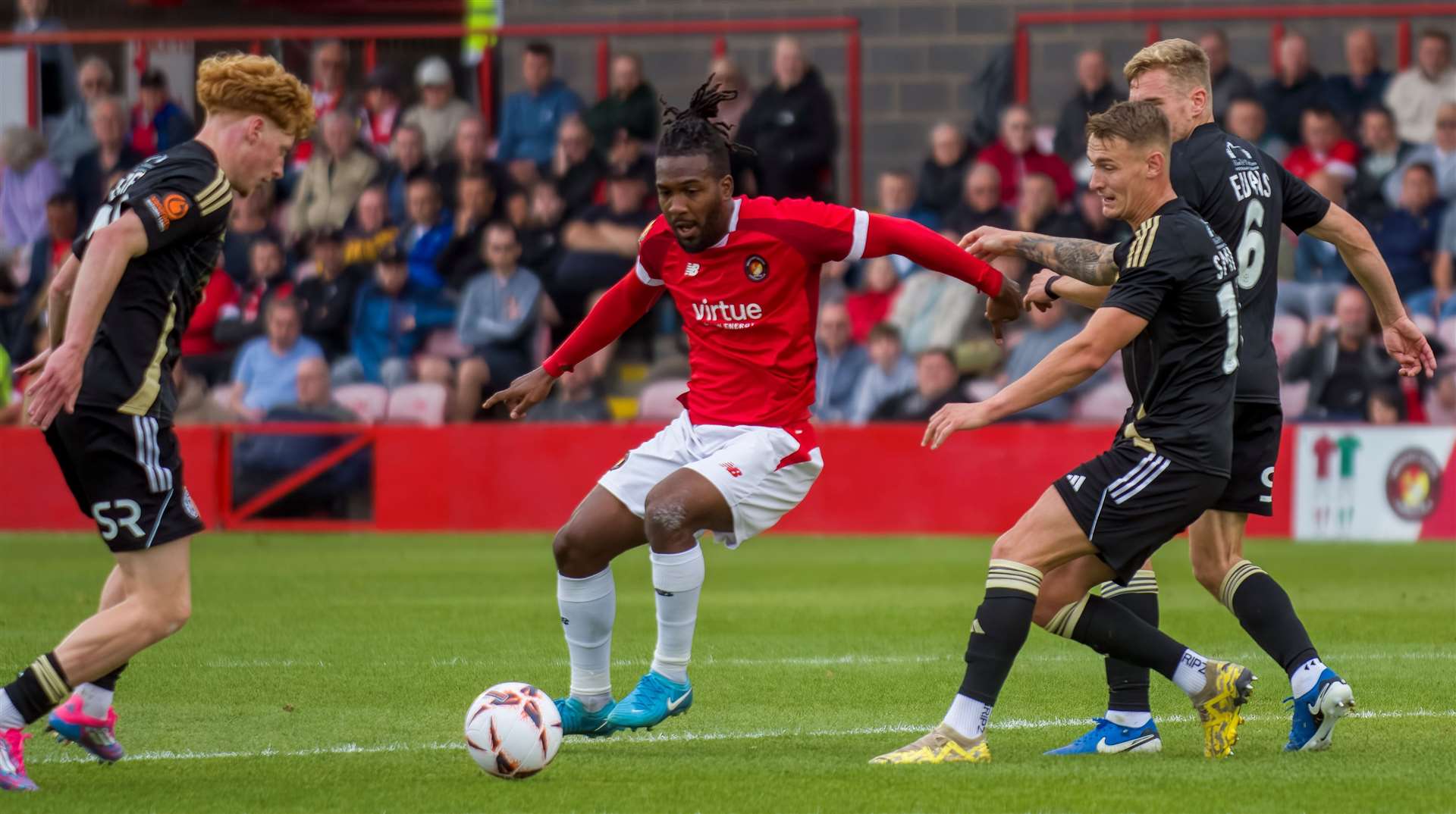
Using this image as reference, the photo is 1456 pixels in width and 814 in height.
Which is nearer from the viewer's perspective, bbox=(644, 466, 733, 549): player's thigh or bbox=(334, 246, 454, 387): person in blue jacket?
bbox=(644, 466, 733, 549): player's thigh

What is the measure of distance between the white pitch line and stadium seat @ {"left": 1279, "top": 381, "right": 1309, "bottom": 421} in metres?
8.46

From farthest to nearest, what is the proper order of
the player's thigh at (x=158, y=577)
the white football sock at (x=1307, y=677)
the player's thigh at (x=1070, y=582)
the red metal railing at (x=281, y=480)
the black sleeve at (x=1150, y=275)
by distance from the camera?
the red metal railing at (x=281, y=480), the white football sock at (x=1307, y=677), the player's thigh at (x=1070, y=582), the black sleeve at (x=1150, y=275), the player's thigh at (x=158, y=577)

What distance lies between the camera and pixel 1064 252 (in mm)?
6309

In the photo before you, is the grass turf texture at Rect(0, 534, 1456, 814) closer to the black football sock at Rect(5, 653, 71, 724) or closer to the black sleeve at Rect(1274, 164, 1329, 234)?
the black football sock at Rect(5, 653, 71, 724)

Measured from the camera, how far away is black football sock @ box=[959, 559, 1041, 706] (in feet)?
19.2

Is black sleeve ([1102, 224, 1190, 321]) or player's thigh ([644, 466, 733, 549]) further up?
black sleeve ([1102, 224, 1190, 321])

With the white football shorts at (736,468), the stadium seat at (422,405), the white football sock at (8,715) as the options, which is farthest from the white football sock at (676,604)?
the stadium seat at (422,405)

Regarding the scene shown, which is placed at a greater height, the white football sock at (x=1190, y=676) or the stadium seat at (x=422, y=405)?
the white football sock at (x=1190, y=676)

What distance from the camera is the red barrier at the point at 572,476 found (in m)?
14.9

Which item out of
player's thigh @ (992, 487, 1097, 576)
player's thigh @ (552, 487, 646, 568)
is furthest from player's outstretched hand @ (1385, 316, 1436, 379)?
player's thigh @ (552, 487, 646, 568)

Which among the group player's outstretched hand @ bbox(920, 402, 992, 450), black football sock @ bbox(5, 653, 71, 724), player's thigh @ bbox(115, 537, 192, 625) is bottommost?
black football sock @ bbox(5, 653, 71, 724)

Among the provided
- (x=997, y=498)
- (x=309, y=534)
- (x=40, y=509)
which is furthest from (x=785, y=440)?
(x=40, y=509)

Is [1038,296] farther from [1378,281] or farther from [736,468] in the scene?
[1378,281]

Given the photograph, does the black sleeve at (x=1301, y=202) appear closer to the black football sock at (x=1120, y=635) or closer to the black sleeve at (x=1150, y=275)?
the black sleeve at (x=1150, y=275)
